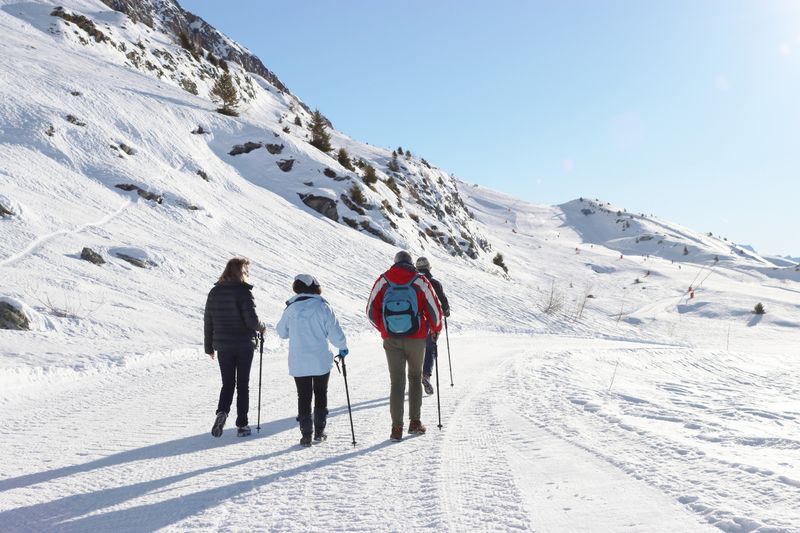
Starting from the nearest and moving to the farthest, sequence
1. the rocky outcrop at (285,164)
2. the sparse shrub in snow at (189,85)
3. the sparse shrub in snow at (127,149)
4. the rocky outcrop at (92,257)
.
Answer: the rocky outcrop at (92,257) → the sparse shrub in snow at (127,149) → the rocky outcrop at (285,164) → the sparse shrub in snow at (189,85)

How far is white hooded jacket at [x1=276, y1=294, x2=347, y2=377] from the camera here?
5594 mm

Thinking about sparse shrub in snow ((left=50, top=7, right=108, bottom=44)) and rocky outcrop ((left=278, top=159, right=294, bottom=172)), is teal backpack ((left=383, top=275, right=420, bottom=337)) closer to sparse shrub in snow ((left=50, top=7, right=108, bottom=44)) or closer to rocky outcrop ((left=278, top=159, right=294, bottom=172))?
rocky outcrop ((left=278, top=159, right=294, bottom=172))

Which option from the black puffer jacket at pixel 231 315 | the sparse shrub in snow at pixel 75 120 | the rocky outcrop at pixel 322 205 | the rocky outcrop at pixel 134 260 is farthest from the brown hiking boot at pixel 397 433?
the rocky outcrop at pixel 322 205

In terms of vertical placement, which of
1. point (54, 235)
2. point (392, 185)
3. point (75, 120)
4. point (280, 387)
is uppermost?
point (392, 185)

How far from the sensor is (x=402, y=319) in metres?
5.73

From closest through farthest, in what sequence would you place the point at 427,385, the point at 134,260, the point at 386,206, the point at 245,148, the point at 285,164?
the point at 427,385
the point at 134,260
the point at 245,148
the point at 285,164
the point at 386,206

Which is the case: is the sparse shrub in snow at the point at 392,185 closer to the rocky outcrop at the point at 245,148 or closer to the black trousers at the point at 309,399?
the rocky outcrop at the point at 245,148

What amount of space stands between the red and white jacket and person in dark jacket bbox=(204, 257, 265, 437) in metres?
1.34

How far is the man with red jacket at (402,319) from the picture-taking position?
574 centimetres

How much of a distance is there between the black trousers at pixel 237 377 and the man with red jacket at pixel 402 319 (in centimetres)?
159

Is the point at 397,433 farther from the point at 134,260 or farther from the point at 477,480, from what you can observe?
the point at 134,260

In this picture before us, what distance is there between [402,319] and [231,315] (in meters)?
1.98

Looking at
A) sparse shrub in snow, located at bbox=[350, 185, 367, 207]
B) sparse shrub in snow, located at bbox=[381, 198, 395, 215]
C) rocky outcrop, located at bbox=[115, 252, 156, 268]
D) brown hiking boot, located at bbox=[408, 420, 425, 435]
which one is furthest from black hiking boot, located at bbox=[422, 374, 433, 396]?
sparse shrub in snow, located at bbox=[381, 198, 395, 215]

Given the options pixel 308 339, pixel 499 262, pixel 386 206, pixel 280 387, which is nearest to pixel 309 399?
pixel 308 339
